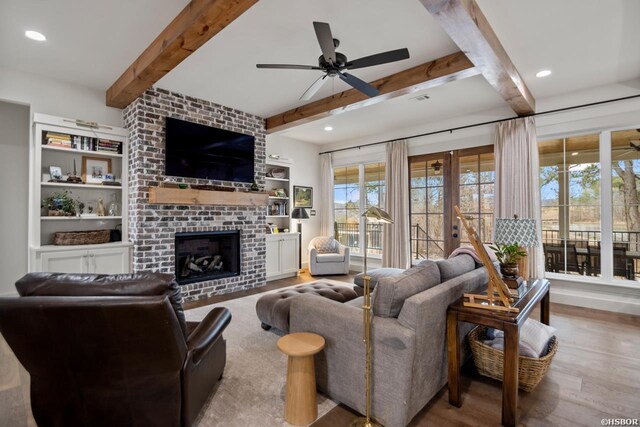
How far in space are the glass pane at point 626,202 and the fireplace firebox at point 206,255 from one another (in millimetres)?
5274

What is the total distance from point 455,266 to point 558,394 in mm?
1055

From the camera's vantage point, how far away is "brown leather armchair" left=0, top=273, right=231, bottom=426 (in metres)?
1.31

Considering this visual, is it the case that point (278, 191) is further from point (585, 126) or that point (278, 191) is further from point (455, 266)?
point (585, 126)

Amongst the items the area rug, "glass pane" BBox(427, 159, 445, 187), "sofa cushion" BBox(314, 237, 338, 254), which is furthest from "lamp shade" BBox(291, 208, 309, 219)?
the area rug

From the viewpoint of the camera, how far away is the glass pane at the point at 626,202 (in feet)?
12.6

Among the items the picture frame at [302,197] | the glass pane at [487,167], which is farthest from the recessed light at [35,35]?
the glass pane at [487,167]

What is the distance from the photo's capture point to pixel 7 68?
11.5 ft

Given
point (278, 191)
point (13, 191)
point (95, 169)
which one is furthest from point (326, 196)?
point (13, 191)

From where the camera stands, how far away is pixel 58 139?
369 cm

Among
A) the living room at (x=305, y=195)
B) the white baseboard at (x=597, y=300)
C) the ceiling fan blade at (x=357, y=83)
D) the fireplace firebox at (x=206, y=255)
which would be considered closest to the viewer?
the living room at (x=305, y=195)

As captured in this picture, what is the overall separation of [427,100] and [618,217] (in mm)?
2874

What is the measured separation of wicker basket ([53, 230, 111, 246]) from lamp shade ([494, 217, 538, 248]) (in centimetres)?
452

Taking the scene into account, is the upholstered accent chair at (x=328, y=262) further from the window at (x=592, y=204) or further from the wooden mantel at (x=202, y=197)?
the window at (x=592, y=204)

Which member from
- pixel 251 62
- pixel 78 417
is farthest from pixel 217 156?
pixel 78 417
